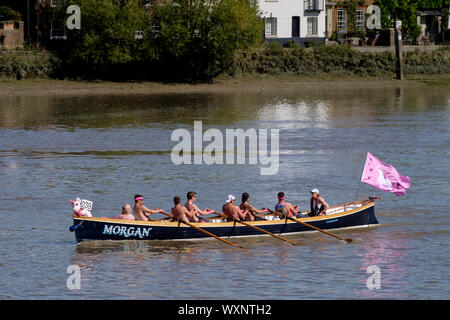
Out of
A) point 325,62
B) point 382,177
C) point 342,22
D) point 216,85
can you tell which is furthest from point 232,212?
point 342,22

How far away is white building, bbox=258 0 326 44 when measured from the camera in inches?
3391

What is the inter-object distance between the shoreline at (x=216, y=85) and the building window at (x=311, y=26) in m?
8.12

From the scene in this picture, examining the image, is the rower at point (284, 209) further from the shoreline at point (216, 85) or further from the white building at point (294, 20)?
the white building at point (294, 20)

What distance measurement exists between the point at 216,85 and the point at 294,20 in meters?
15.9

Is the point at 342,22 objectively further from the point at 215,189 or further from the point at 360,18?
the point at 215,189

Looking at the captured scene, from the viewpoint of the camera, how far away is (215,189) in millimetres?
38406

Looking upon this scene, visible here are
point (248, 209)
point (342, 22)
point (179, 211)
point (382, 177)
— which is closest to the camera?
point (179, 211)

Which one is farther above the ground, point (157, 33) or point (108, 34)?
point (157, 33)

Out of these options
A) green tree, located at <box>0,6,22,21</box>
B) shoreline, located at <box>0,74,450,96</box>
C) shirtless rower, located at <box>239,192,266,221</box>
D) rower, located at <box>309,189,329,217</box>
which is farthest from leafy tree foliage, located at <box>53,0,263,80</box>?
shirtless rower, located at <box>239,192,266,221</box>

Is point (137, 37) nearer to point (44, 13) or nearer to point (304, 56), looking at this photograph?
point (44, 13)

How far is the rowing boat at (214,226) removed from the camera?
2806cm

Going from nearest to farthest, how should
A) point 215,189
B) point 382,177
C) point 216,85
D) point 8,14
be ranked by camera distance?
point 382,177 → point 215,189 → point 216,85 → point 8,14

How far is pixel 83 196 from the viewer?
36844 millimetres
